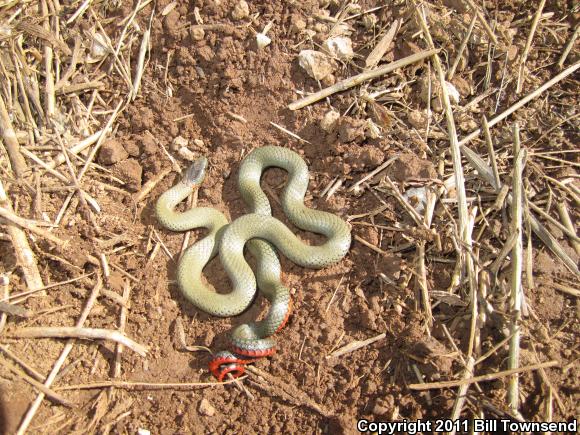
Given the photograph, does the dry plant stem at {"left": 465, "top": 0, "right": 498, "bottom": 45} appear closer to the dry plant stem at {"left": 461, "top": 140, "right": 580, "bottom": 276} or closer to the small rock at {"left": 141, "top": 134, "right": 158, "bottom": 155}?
Answer: the dry plant stem at {"left": 461, "top": 140, "right": 580, "bottom": 276}

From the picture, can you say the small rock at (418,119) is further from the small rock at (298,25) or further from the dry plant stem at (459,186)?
the small rock at (298,25)

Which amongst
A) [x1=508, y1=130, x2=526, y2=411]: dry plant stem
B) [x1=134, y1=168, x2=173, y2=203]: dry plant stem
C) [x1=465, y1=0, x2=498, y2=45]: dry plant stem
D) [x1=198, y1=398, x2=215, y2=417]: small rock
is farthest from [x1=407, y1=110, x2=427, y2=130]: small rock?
[x1=198, y1=398, x2=215, y2=417]: small rock

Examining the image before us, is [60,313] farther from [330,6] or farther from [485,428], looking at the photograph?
[330,6]

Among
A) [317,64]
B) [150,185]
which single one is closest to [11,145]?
[150,185]

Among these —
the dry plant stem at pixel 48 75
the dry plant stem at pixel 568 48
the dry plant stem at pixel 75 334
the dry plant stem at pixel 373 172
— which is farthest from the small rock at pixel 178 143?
the dry plant stem at pixel 568 48

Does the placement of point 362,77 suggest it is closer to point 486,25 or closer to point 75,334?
point 486,25
